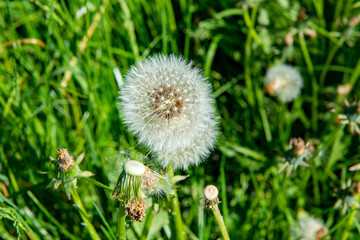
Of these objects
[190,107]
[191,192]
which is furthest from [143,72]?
[191,192]

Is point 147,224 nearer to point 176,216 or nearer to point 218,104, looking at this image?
point 176,216

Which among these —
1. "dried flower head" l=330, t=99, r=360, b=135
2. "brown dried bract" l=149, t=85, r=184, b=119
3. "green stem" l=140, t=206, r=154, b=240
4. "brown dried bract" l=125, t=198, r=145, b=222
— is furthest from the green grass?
"brown dried bract" l=149, t=85, r=184, b=119

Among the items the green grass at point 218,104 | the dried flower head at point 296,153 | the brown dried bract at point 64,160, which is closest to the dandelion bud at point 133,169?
the brown dried bract at point 64,160

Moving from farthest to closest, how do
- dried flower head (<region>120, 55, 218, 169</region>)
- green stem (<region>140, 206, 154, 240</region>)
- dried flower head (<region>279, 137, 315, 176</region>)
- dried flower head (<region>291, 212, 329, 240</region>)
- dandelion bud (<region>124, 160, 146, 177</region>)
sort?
dried flower head (<region>291, 212, 329, 240</region>) → dried flower head (<region>279, 137, 315, 176</region>) → green stem (<region>140, 206, 154, 240</region>) → dried flower head (<region>120, 55, 218, 169</region>) → dandelion bud (<region>124, 160, 146, 177</region>)

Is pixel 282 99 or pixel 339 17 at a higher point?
pixel 339 17

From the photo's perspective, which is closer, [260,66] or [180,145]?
[180,145]

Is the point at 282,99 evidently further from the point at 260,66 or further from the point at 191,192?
the point at 191,192

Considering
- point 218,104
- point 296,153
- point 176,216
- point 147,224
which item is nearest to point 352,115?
point 296,153

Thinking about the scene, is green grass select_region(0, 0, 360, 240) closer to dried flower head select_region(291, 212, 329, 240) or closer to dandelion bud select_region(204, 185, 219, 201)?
dried flower head select_region(291, 212, 329, 240)
